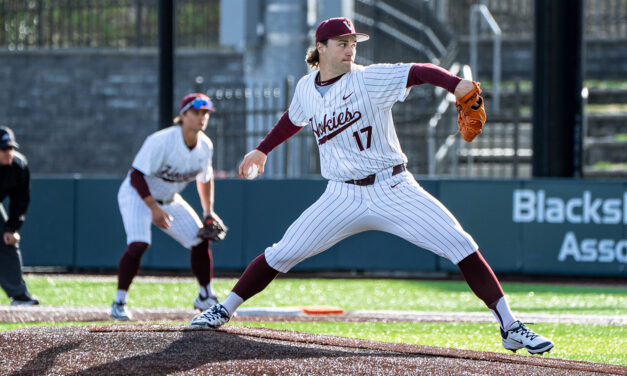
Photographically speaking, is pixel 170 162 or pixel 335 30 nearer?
pixel 335 30

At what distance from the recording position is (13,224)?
9.18 meters

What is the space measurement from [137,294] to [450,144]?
7.97 metres

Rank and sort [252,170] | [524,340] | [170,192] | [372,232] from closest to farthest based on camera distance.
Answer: [524,340], [252,170], [170,192], [372,232]

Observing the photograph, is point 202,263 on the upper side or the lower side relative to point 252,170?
lower

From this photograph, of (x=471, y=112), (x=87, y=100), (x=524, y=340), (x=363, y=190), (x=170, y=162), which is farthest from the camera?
(x=87, y=100)

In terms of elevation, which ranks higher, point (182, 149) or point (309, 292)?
point (182, 149)

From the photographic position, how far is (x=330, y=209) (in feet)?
19.1

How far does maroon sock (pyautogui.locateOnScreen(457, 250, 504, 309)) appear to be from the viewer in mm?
5664

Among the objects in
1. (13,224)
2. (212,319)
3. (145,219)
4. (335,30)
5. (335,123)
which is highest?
(335,30)

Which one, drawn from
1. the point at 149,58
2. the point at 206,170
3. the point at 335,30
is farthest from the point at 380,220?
the point at 149,58

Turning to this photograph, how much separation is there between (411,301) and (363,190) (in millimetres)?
4257

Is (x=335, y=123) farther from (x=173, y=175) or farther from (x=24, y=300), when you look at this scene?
(x=24, y=300)

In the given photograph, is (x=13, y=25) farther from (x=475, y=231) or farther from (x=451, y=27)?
(x=475, y=231)

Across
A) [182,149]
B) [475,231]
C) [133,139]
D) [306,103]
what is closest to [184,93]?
[133,139]
